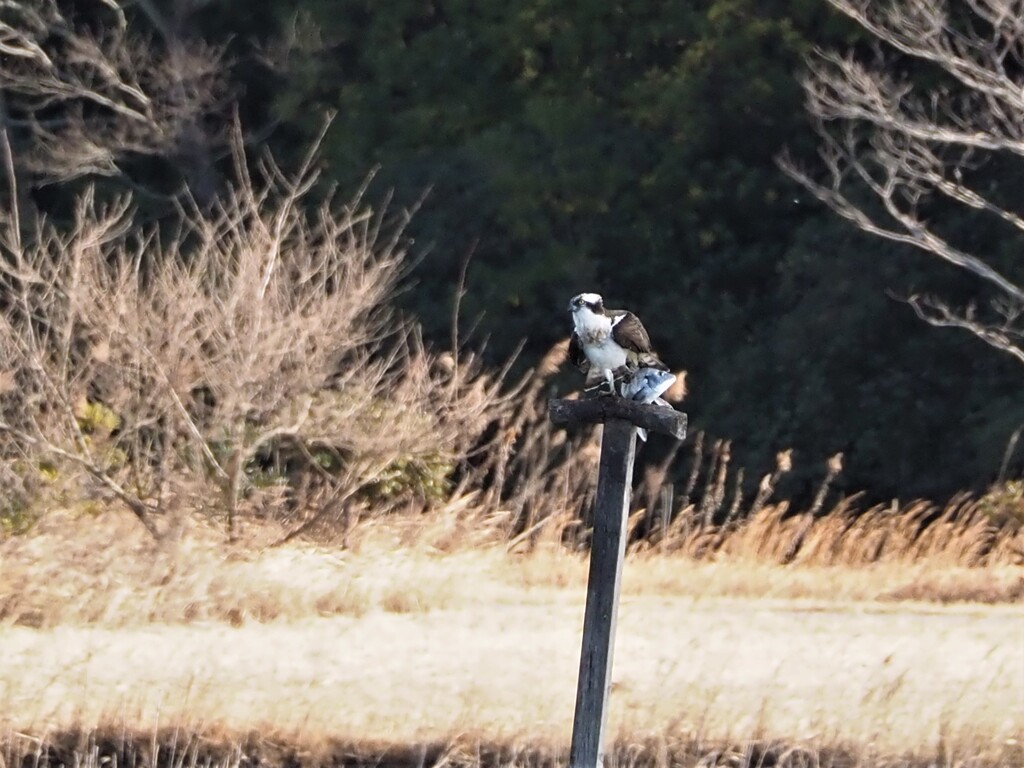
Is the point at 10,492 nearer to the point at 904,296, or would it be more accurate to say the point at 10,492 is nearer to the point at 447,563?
the point at 447,563

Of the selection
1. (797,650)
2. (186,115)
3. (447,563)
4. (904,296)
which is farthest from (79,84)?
(797,650)

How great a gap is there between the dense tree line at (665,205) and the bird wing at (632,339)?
10.7m

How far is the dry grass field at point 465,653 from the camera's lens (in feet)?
21.7

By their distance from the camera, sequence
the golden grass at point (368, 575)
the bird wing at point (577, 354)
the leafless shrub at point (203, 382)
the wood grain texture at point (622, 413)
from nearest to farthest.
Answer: the wood grain texture at point (622, 413)
the bird wing at point (577, 354)
the golden grass at point (368, 575)
the leafless shrub at point (203, 382)

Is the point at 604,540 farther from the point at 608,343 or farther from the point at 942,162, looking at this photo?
the point at 942,162

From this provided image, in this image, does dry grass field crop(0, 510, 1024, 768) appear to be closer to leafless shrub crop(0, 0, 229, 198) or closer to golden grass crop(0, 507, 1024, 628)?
golden grass crop(0, 507, 1024, 628)

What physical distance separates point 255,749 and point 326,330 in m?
Result: 4.26

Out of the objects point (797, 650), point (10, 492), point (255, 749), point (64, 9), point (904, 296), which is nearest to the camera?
point (255, 749)

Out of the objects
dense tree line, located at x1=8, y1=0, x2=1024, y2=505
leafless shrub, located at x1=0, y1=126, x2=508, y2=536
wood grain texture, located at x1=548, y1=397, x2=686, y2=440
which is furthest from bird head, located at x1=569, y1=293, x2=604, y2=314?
dense tree line, located at x1=8, y1=0, x2=1024, y2=505

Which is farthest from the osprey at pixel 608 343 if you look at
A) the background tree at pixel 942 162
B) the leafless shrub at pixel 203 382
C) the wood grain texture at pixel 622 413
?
the background tree at pixel 942 162

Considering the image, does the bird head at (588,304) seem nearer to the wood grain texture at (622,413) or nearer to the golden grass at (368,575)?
the wood grain texture at (622,413)

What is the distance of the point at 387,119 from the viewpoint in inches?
789

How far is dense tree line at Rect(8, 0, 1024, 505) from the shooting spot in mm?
16219

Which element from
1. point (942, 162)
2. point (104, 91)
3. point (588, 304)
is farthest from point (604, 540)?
point (104, 91)
